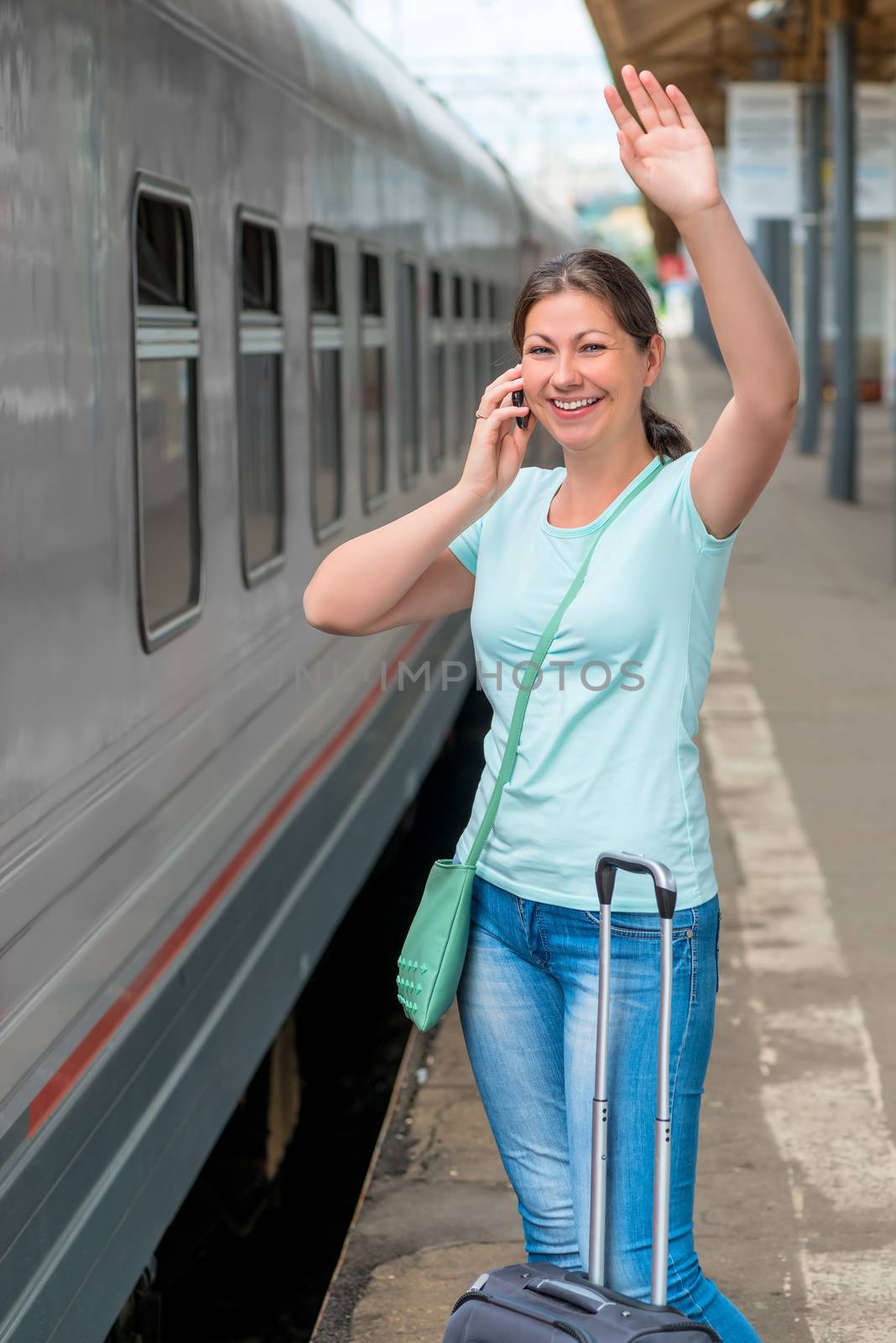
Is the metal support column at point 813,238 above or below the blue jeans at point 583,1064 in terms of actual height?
above

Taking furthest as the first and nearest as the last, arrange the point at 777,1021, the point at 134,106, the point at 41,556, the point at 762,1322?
the point at 777,1021 → the point at 762,1322 → the point at 134,106 → the point at 41,556

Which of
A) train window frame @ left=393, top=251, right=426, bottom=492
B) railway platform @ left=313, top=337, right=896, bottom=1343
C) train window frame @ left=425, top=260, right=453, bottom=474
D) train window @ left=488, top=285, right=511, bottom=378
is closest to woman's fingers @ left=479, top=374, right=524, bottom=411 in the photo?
railway platform @ left=313, top=337, right=896, bottom=1343

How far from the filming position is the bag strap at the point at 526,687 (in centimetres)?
233

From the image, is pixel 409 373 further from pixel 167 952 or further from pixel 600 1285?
pixel 600 1285

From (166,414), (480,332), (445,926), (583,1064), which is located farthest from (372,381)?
(583,1064)

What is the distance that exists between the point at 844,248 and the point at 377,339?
13529 mm

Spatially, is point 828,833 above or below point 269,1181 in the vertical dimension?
above

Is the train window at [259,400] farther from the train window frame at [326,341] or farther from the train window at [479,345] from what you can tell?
the train window at [479,345]

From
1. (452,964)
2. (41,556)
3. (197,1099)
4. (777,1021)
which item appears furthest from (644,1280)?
(777,1021)

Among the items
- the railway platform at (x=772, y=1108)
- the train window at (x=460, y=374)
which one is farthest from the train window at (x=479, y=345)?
the railway platform at (x=772, y=1108)

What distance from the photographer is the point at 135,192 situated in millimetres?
3404

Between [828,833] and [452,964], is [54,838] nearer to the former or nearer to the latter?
[452,964]

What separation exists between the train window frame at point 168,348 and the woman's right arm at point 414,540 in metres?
1.05

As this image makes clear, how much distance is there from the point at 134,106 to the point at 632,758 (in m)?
1.75
